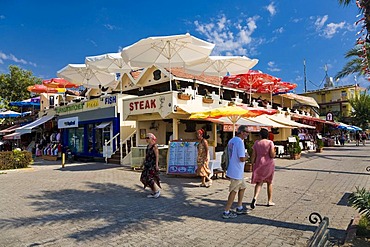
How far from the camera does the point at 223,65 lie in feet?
52.0

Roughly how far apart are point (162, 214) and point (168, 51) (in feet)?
30.0

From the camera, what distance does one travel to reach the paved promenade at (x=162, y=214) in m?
4.27

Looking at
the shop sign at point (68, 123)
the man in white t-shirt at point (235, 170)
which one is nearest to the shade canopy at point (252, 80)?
the shop sign at point (68, 123)

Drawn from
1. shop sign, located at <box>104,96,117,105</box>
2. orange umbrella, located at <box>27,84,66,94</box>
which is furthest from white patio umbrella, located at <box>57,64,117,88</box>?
orange umbrella, located at <box>27,84,66,94</box>

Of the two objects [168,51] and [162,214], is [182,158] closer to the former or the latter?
[162,214]

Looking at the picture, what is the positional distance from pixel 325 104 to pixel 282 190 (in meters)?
51.4

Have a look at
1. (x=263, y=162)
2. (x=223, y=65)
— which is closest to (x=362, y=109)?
(x=223, y=65)

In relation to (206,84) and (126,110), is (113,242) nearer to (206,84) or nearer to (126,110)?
(126,110)

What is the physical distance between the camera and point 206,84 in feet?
63.7

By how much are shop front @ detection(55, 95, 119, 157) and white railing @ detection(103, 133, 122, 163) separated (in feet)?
1.45

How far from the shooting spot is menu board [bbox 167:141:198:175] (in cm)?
995

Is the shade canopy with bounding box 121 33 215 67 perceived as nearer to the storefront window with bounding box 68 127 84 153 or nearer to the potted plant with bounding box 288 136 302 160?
the potted plant with bounding box 288 136 302 160

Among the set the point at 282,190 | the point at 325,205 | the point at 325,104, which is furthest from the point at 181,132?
the point at 325,104

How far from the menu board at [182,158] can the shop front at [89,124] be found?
665 cm
